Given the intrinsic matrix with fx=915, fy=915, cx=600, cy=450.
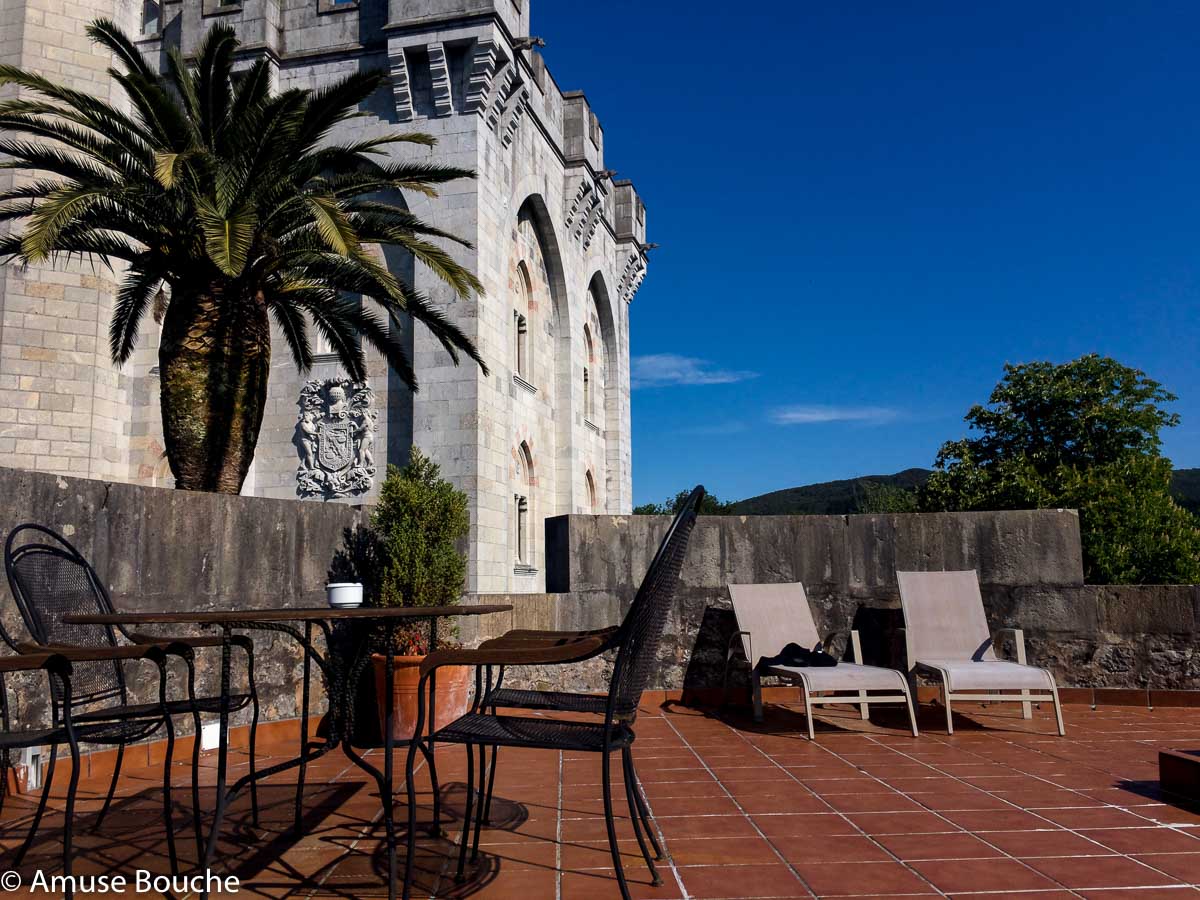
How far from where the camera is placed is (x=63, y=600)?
3.48 m

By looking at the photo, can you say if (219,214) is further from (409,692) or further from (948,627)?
(948,627)

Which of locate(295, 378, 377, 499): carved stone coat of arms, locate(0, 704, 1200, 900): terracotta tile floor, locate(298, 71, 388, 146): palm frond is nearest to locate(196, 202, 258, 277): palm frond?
locate(298, 71, 388, 146): palm frond

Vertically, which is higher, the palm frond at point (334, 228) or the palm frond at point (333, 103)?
the palm frond at point (333, 103)

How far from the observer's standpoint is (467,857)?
3.26 metres

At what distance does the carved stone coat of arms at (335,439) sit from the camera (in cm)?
1522

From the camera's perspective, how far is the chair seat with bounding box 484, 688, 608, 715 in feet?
10.7

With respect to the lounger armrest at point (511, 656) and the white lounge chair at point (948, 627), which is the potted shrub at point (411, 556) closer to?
the white lounge chair at point (948, 627)

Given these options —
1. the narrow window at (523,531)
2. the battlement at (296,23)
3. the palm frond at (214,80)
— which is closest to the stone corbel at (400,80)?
the battlement at (296,23)

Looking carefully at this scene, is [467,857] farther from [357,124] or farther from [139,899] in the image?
[357,124]

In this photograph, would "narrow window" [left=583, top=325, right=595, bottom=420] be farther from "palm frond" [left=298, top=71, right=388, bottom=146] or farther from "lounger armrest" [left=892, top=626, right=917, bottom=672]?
"lounger armrest" [left=892, top=626, right=917, bottom=672]

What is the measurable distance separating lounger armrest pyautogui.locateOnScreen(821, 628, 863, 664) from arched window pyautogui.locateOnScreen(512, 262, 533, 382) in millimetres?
11716

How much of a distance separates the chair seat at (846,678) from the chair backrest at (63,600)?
150 inches

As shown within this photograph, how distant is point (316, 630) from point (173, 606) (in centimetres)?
119

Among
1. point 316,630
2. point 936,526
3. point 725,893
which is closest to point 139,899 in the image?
point 725,893
